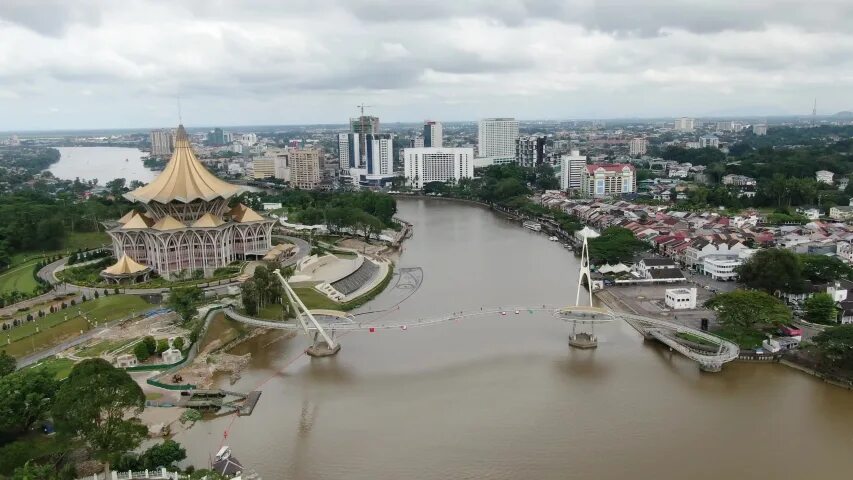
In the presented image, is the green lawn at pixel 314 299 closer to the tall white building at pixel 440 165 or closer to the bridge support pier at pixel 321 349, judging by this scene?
the bridge support pier at pixel 321 349

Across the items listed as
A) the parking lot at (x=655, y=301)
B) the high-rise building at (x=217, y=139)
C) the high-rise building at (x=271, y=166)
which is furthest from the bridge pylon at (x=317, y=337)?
the high-rise building at (x=217, y=139)

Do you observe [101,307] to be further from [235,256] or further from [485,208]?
[485,208]

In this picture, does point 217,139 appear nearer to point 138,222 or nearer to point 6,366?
point 138,222

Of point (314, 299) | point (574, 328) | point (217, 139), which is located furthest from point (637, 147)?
point (217, 139)

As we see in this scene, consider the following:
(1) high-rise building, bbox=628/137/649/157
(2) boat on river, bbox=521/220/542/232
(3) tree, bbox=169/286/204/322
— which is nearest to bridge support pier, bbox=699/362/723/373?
(3) tree, bbox=169/286/204/322

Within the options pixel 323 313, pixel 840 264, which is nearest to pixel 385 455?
pixel 323 313

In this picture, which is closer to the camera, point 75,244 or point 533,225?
point 75,244

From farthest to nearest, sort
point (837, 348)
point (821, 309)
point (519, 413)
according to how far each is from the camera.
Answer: point (821, 309) → point (837, 348) → point (519, 413)
